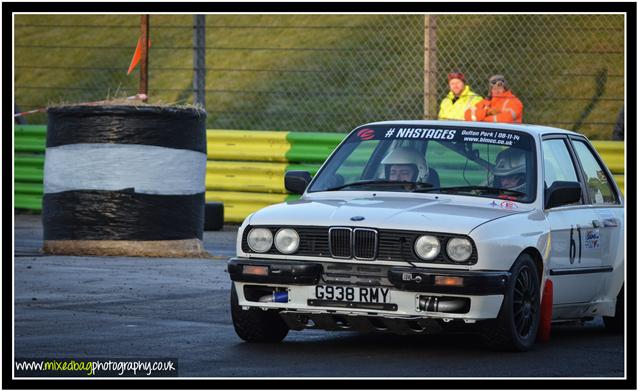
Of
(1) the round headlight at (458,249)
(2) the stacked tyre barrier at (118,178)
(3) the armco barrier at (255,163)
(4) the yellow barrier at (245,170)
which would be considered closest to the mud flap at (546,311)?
(1) the round headlight at (458,249)

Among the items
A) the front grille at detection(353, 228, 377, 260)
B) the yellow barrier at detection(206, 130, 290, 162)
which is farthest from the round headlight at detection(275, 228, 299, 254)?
the yellow barrier at detection(206, 130, 290, 162)

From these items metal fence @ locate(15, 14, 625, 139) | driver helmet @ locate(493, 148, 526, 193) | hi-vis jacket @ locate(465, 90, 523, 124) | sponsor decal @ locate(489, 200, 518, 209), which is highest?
metal fence @ locate(15, 14, 625, 139)

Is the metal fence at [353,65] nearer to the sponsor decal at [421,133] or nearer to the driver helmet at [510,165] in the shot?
the sponsor decal at [421,133]

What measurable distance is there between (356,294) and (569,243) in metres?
1.67

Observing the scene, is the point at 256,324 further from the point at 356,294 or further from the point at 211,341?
the point at 356,294

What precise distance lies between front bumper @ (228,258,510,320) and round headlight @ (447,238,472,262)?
0.28 ft

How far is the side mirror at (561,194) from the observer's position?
8828 mm

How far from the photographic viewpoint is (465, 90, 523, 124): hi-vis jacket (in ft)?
52.9

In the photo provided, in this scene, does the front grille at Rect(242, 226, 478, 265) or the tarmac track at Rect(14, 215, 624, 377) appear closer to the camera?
the tarmac track at Rect(14, 215, 624, 377)

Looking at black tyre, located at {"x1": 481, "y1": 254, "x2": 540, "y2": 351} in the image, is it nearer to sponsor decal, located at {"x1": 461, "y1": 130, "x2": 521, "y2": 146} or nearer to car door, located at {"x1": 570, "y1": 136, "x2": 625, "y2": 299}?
car door, located at {"x1": 570, "y1": 136, "x2": 625, "y2": 299}

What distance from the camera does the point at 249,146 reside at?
18.0 metres

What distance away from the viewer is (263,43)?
2812cm

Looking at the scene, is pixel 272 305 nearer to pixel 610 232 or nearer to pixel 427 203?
pixel 427 203

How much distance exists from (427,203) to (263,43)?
19931 millimetres
